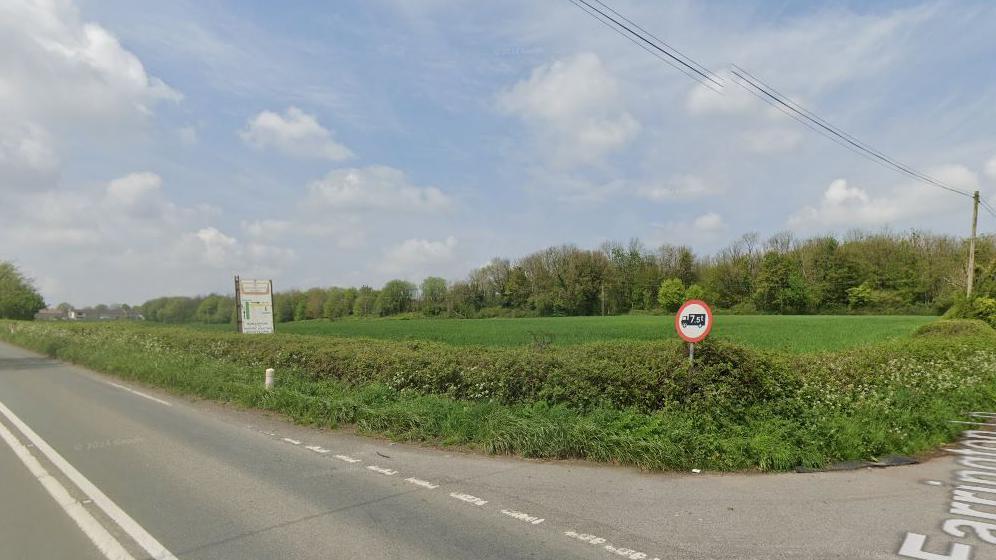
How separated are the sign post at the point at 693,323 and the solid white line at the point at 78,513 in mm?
6757

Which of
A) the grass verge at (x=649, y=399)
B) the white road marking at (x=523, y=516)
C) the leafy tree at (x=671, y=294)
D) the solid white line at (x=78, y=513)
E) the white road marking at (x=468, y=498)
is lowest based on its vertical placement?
the solid white line at (x=78, y=513)

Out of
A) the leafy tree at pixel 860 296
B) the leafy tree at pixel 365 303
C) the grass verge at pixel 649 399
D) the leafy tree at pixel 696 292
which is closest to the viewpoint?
the grass verge at pixel 649 399

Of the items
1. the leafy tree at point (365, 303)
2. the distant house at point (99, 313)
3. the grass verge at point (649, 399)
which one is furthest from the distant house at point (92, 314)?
the grass verge at point (649, 399)

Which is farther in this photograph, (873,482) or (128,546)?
(873,482)

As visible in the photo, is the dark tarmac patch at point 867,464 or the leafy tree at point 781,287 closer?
the dark tarmac patch at point 867,464

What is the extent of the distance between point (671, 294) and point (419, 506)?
254 feet

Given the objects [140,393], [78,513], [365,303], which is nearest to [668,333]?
Answer: [140,393]

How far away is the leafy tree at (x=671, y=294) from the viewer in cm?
7762

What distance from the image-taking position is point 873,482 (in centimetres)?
561

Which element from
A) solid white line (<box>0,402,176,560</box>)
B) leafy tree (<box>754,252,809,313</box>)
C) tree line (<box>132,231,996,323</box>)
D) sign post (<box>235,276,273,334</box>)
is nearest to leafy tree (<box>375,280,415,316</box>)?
tree line (<box>132,231,996,323</box>)

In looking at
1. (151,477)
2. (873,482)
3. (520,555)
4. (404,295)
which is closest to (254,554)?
(520,555)

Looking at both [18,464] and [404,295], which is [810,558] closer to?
[18,464]

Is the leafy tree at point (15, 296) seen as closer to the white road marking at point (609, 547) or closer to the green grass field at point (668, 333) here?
the green grass field at point (668, 333)

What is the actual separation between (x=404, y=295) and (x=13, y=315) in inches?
2219
